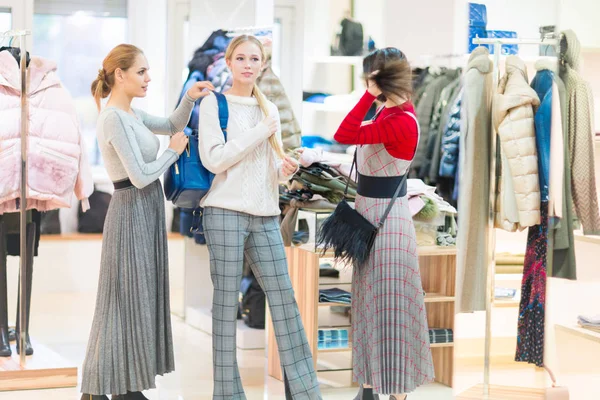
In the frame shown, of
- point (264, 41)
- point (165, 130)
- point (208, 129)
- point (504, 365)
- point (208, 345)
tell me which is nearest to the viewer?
point (208, 129)

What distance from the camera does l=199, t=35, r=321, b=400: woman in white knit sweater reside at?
151 inches

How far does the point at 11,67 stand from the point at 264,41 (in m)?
1.45

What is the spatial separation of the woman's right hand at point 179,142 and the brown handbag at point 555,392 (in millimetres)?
2063

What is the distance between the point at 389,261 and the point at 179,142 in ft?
3.40

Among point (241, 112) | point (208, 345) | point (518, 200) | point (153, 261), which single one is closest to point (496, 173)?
point (518, 200)

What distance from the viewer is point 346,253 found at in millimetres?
3953

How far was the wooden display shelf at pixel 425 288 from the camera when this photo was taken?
4727mm

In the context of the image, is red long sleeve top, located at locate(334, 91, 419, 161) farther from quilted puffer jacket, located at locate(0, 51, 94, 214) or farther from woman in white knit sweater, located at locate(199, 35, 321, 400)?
quilted puffer jacket, located at locate(0, 51, 94, 214)

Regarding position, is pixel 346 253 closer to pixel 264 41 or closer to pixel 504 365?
pixel 504 365

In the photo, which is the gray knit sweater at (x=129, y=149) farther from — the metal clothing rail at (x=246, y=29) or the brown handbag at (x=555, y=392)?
the brown handbag at (x=555, y=392)

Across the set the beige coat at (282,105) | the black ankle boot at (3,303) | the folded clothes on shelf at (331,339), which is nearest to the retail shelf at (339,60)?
the beige coat at (282,105)

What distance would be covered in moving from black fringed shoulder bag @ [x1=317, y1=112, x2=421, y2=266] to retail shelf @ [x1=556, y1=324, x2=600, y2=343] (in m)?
1.13

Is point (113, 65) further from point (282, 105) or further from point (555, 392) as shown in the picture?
point (555, 392)

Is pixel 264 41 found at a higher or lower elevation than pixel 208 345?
higher
